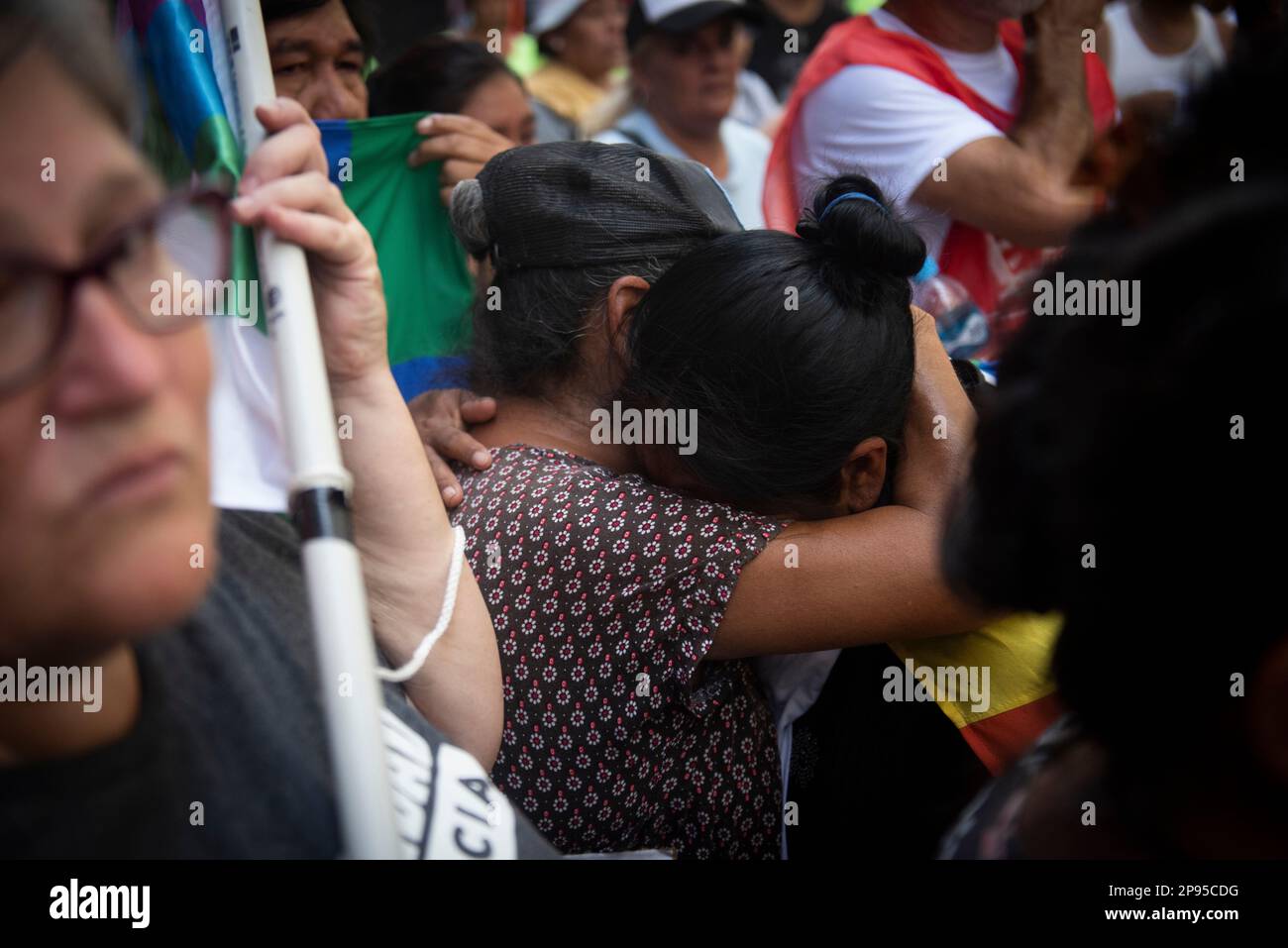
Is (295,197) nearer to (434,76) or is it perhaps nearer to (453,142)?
(453,142)

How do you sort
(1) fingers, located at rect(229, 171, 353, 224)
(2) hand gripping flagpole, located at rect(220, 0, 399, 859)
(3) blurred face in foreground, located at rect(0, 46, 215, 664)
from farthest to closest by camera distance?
(1) fingers, located at rect(229, 171, 353, 224) → (2) hand gripping flagpole, located at rect(220, 0, 399, 859) → (3) blurred face in foreground, located at rect(0, 46, 215, 664)

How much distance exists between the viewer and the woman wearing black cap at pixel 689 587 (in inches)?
65.5

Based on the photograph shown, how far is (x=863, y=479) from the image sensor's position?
6.10 ft

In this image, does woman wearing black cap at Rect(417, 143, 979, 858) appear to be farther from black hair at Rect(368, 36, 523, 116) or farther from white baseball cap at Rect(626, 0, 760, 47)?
white baseball cap at Rect(626, 0, 760, 47)

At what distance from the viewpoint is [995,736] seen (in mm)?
1711

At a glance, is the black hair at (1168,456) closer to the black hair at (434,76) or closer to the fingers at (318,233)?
the fingers at (318,233)

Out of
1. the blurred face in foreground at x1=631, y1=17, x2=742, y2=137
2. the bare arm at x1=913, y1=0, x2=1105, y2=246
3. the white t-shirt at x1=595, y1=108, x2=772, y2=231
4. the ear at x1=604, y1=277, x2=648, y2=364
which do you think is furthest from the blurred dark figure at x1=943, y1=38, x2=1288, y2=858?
the blurred face in foreground at x1=631, y1=17, x2=742, y2=137

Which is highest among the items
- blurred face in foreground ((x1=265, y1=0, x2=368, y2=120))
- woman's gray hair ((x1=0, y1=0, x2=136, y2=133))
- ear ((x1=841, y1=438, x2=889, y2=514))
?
blurred face in foreground ((x1=265, y1=0, x2=368, y2=120))

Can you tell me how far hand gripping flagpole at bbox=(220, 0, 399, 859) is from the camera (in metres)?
0.91
